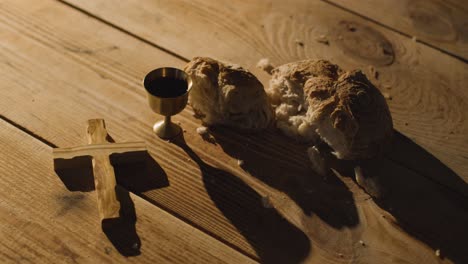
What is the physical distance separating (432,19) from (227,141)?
34.7 inches

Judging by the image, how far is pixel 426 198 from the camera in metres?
1.26

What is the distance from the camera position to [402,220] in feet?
3.95

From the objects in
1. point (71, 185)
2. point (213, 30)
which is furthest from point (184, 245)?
point (213, 30)

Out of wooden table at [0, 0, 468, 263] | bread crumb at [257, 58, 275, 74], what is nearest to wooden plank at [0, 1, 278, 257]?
wooden table at [0, 0, 468, 263]

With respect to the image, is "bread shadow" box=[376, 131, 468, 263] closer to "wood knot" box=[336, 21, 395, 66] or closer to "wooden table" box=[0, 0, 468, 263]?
"wooden table" box=[0, 0, 468, 263]

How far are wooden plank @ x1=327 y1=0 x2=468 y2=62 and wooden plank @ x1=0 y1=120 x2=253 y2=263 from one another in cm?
98

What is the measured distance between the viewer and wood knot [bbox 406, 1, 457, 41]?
173cm

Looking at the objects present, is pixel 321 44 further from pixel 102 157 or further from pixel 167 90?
pixel 102 157

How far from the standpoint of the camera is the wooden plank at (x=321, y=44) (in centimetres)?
147

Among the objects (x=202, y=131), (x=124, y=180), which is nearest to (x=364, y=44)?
(x=202, y=131)

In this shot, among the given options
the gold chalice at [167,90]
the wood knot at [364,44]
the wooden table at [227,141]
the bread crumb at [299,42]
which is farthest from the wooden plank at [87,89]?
the wood knot at [364,44]

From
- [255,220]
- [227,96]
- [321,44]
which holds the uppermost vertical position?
[321,44]

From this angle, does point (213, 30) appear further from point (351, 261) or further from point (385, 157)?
point (351, 261)

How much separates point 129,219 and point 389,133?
0.62 meters
